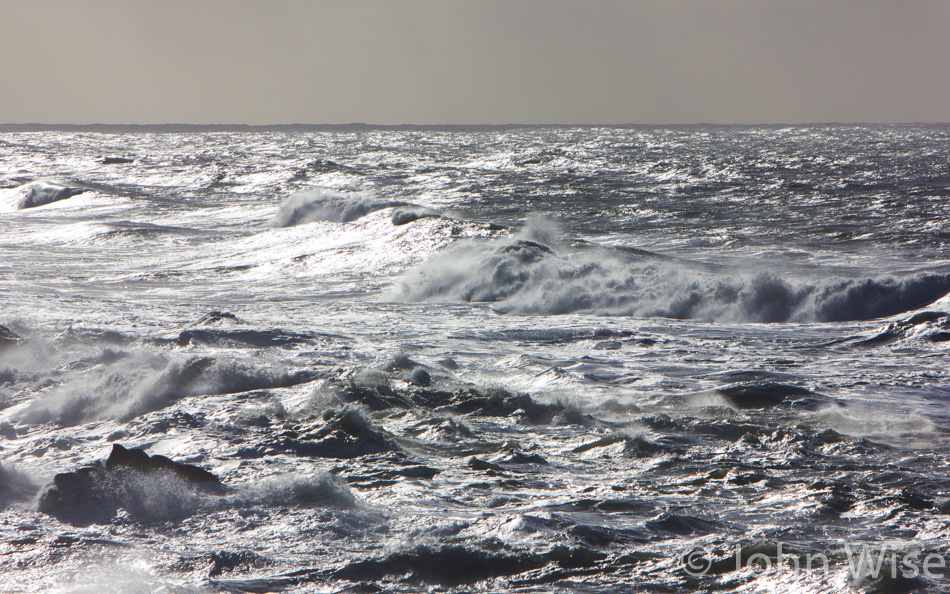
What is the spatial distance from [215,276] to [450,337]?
24.7ft

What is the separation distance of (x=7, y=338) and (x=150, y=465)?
5026mm

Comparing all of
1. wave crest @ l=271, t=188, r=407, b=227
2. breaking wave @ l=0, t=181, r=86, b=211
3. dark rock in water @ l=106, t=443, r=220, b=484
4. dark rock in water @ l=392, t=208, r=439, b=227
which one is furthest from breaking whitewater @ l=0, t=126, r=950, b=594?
breaking wave @ l=0, t=181, r=86, b=211

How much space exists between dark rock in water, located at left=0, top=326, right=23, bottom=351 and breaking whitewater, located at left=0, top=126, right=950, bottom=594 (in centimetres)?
4

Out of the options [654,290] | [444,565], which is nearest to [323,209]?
[654,290]

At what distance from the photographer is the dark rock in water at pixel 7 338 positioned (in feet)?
31.0

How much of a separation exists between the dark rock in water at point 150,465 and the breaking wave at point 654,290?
323 inches

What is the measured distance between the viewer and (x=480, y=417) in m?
7.55

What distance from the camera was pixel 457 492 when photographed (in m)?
5.76

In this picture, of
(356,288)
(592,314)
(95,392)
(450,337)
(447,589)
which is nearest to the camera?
(447,589)

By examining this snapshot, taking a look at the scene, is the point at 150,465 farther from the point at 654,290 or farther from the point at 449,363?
the point at 654,290

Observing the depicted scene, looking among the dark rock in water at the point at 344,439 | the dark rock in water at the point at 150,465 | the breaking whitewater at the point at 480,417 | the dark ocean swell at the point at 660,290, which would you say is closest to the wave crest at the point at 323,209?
the breaking whitewater at the point at 480,417

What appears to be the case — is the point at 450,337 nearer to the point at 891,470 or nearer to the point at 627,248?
the point at 891,470

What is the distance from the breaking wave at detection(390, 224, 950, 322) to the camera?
42.7 ft

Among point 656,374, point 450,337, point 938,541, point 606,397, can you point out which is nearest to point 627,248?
point 450,337
